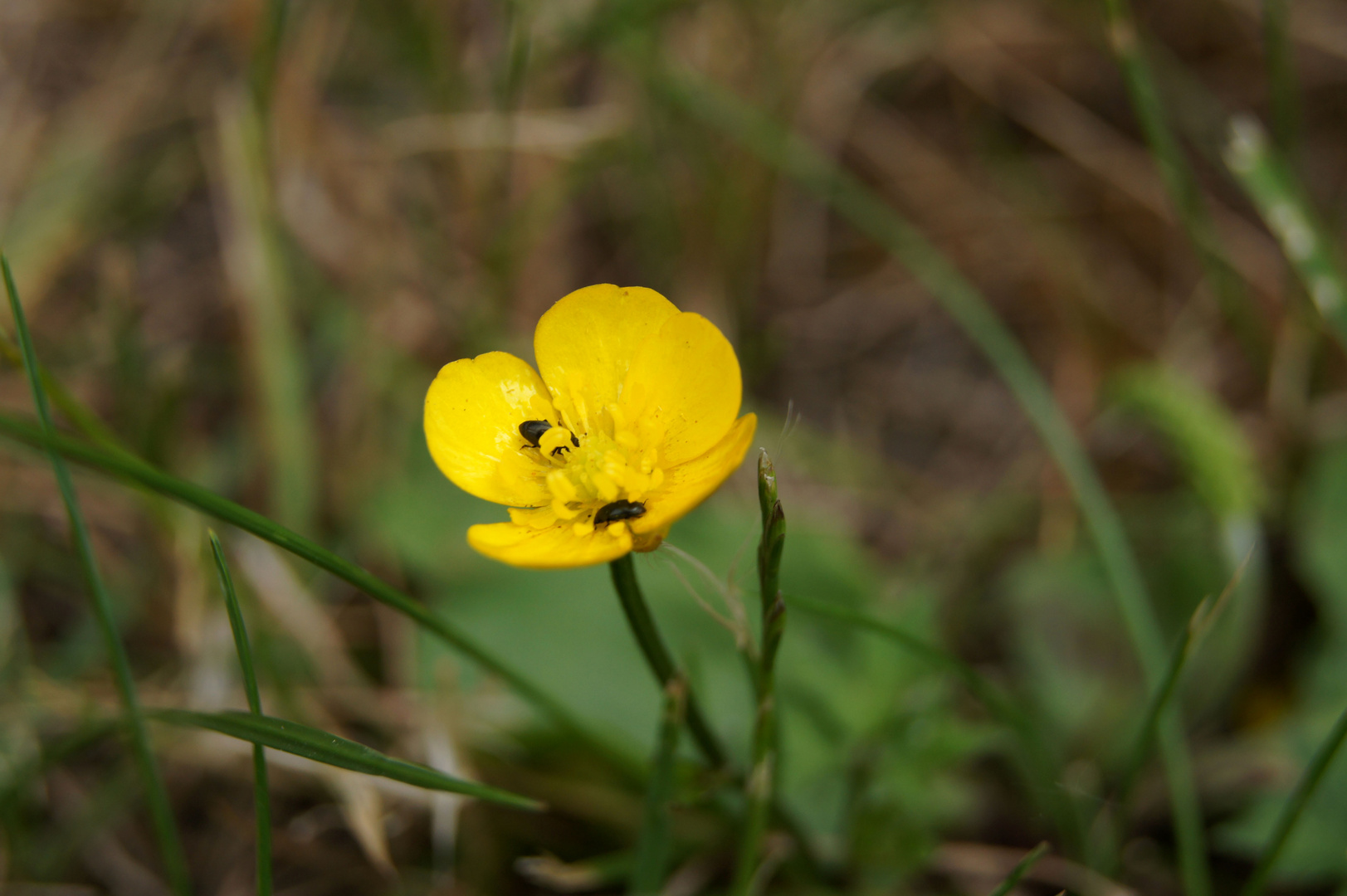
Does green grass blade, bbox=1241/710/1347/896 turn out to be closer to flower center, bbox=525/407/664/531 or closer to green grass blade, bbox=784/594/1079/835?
green grass blade, bbox=784/594/1079/835

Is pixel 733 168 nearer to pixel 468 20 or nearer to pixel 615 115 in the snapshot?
pixel 615 115

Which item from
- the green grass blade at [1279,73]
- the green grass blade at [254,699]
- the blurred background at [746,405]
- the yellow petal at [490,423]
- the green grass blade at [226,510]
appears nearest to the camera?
the green grass blade at [226,510]

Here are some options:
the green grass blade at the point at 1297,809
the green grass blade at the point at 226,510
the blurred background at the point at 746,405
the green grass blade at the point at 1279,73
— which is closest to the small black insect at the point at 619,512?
the blurred background at the point at 746,405

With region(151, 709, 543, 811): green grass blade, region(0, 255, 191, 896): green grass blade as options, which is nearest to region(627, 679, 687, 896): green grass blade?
region(151, 709, 543, 811): green grass blade

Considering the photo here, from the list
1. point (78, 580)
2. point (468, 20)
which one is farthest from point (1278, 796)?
point (468, 20)

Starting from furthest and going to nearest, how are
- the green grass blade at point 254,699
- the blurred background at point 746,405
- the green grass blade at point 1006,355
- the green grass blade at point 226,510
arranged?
the blurred background at point 746,405, the green grass blade at point 1006,355, the green grass blade at point 254,699, the green grass blade at point 226,510

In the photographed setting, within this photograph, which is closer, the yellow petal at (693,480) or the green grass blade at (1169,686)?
the yellow petal at (693,480)

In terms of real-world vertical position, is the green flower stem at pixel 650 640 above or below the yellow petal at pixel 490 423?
below

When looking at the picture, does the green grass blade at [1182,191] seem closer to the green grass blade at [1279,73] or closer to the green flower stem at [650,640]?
the green grass blade at [1279,73]
